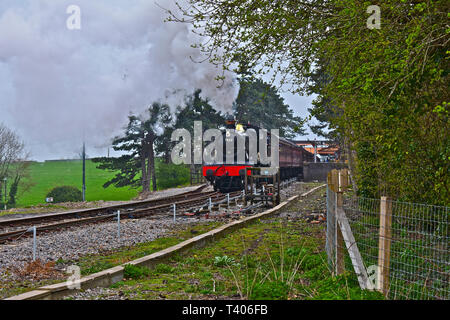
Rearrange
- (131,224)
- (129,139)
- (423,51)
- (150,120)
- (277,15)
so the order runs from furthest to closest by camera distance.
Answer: (129,139), (150,120), (131,224), (277,15), (423,51)

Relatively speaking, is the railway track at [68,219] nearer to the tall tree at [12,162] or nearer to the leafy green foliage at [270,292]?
the leafy green foliage at [270,292]

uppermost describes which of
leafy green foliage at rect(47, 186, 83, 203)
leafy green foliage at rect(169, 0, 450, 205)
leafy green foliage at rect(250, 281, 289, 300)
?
leafy green foliage at rect(169, 0, 450, 205)

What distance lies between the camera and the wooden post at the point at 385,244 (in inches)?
173

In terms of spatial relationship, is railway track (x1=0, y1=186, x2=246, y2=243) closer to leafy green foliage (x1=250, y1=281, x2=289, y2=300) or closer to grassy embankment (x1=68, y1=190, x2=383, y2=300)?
grassy embankment (x1=68, y1=190, x2=383, y2=300)

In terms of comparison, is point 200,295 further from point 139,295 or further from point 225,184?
point 225,184

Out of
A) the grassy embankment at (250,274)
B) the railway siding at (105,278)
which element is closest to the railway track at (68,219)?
the railway siding at (105,278)

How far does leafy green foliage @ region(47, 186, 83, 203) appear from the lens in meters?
31.9

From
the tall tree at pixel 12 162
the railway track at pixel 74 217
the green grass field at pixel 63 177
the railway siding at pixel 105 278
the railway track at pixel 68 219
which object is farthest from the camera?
the green grass field at pixel 63 177

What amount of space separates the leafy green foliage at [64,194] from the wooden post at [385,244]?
98.4 ft

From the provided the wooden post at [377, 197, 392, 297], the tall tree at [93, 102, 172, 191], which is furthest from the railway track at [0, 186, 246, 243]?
the tall tree at [93, 102, 172, 191]

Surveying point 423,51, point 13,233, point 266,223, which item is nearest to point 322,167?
point 266,223

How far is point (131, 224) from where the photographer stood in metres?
12.1

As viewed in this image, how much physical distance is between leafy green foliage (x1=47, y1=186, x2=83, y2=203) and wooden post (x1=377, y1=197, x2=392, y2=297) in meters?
30.0
